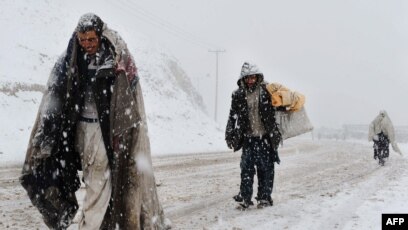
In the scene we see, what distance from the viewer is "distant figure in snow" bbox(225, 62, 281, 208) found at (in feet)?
21.7

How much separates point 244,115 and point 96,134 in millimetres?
3098

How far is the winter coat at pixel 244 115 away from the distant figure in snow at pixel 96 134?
279 centimetres

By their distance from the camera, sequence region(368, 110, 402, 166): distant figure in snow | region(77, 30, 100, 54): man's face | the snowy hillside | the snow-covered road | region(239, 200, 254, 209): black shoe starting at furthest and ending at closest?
the snowy hillside, region(368, 110, 402, 166): distant figure in snow, region(239, 200, 254, 209): black shoe, the snow-covered road, region(77, 30, 100, 54): man's face

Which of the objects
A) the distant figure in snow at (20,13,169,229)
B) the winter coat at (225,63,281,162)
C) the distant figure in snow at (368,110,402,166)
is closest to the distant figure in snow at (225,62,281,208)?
the winter coat at (225,63,281,162)

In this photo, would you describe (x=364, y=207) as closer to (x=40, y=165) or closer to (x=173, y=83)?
(x=40, y=165)

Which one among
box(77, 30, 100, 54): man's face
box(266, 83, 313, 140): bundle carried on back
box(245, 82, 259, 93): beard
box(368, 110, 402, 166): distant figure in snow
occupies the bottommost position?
box(368, 110, 402, 166): distant figure in snow

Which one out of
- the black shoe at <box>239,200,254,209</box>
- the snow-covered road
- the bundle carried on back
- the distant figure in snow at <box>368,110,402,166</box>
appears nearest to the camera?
the snow-covered road

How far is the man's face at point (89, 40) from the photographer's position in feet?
12.7

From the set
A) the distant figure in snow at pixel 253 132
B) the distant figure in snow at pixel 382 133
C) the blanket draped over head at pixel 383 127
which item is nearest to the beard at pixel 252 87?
the distant figure in snow at pixel 253 132

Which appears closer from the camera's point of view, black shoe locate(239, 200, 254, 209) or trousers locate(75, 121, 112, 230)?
trousers locate(75, 121, 112, 230)

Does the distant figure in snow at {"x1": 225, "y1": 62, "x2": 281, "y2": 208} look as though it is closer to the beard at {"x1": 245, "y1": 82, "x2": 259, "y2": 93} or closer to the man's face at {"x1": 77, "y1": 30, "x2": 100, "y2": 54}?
the beard at {"x1": 245, "y1": 82, "x2": 259, "y2": 93}

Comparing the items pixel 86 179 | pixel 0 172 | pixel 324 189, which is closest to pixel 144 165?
pixel 86 179

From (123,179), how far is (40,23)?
105 feet

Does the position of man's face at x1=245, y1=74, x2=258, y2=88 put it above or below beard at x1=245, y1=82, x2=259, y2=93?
→ above
